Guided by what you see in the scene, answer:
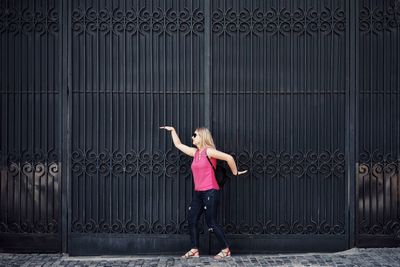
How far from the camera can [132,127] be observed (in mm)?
8625

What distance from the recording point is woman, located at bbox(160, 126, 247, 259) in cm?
793

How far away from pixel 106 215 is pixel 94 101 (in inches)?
73.6

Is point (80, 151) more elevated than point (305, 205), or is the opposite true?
point (80, 151)

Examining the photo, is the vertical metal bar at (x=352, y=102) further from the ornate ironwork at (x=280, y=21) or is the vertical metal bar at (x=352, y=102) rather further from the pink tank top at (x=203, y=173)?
the pink tank top at (x=203, y=173)

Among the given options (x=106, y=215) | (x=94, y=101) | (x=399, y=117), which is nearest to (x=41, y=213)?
(x=106, y=215)

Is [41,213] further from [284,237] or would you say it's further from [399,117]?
[399,117]

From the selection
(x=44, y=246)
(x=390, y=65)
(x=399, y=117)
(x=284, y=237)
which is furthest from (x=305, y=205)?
(x=44, y=246)

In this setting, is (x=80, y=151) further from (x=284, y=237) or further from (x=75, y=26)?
(x=284, y=237)

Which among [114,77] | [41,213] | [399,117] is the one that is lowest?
[41,213]

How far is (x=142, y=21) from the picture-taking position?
863cm

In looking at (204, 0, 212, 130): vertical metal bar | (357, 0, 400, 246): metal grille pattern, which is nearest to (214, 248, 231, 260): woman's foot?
(204, 0, 212, 130): vertical metal bar

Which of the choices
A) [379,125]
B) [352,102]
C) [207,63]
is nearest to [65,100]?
[207,63]

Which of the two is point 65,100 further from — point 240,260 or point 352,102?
point 352,102

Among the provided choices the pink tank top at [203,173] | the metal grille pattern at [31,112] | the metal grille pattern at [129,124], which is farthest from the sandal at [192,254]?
the metal grille pattern at [31,112]
